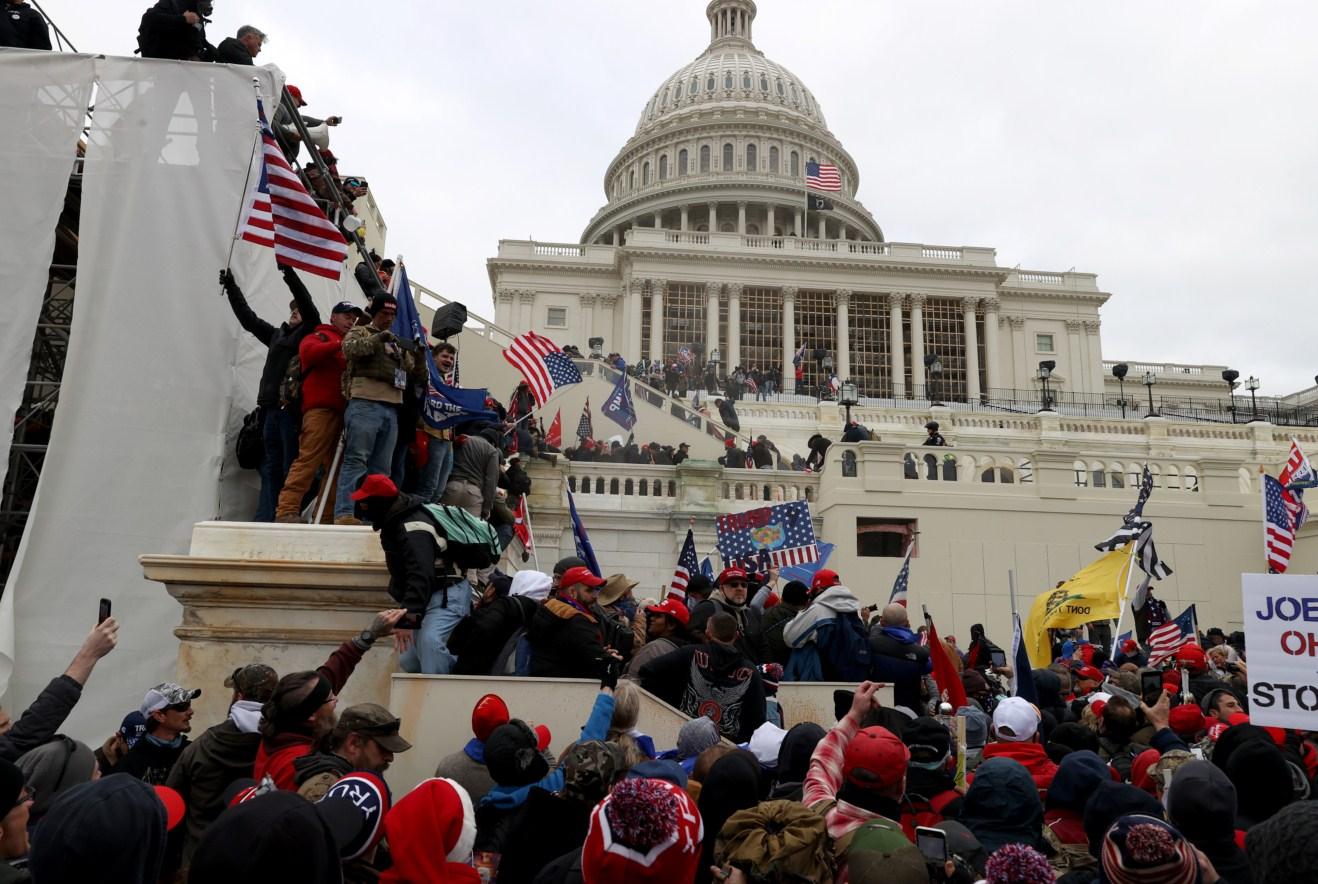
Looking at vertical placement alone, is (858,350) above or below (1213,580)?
above

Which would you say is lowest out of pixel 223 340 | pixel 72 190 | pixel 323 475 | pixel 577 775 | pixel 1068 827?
pixel 1068 827

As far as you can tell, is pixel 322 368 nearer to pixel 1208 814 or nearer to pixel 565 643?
pixel 565 643

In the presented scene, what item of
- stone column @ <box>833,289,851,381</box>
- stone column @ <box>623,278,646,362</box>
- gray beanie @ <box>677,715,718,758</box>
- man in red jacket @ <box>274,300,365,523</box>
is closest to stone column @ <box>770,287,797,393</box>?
stone column @ <box>833,289,851,381</box>

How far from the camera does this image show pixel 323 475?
7.86 metres

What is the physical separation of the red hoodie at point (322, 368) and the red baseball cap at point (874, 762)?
4.97 meters

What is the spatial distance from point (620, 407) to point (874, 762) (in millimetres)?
20614

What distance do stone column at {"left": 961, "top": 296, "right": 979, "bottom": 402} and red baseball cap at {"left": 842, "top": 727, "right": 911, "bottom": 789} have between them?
5594cm

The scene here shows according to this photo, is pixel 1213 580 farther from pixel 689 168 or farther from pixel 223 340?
pixel 689 168

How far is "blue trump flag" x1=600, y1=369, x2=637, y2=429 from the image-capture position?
23703 mm

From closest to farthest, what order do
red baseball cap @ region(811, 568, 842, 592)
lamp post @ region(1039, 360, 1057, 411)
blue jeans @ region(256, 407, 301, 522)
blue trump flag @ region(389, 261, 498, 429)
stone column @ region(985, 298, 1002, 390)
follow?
red baseball cap @ region(811, 568, 842, 592) < blue jeans @ region(256, 407, 301, 522) < blue trump flag @ region(389, 261, 498, 429) < lamp post @ region(1039, 360, 1057, 411) < stone column @ region(985, 298, 1002, 390)

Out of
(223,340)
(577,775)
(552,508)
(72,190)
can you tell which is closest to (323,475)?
(223,340)

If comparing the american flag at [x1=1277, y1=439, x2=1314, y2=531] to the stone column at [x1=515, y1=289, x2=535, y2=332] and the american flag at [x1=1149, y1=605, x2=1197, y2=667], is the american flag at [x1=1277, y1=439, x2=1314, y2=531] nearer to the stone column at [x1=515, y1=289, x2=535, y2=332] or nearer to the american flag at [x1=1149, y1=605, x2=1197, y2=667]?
the american flag at [x1=1149, y1=605, x2=1197, y2=667]

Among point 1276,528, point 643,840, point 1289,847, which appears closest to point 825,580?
point 643,840

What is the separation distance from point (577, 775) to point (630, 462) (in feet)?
51.1
